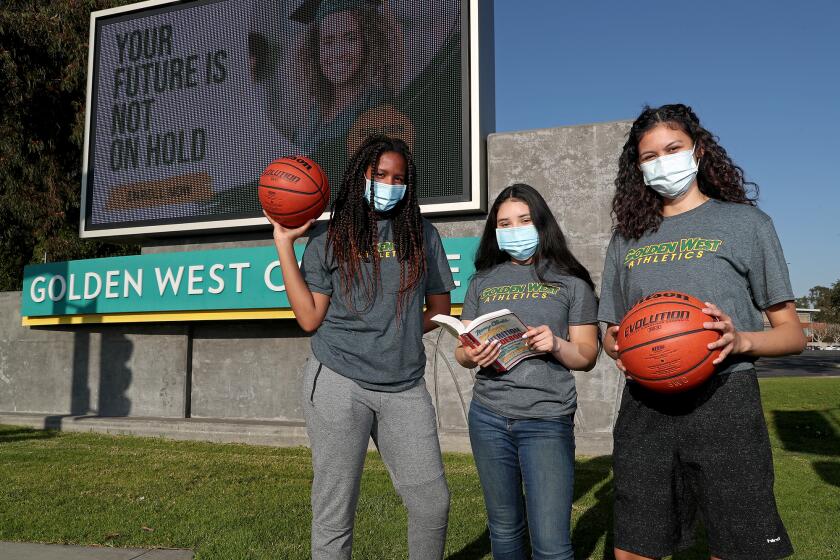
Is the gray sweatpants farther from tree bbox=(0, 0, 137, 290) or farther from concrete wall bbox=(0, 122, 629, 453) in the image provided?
tree bbox=(0, 0, 137, 290)

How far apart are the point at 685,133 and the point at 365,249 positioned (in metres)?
1.27

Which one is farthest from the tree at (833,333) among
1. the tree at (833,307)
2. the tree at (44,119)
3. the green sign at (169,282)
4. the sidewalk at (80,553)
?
the sidewalk at (80,553)

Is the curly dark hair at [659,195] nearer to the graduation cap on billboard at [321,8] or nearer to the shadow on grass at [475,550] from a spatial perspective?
the shadow on grass at [475,550]

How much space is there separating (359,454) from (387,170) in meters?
1.14

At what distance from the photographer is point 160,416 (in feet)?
34.9

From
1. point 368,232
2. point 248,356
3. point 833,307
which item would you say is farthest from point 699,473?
point 833,307

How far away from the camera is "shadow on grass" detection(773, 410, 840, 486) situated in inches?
290

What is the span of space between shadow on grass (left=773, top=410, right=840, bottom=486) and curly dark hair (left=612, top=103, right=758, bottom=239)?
215 inches

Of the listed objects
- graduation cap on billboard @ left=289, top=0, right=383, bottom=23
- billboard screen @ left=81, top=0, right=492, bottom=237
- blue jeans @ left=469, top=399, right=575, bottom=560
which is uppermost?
graduation cap on billboard @ left=289, top=0, right=383, bottom=23

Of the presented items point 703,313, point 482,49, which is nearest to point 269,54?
point 482,49

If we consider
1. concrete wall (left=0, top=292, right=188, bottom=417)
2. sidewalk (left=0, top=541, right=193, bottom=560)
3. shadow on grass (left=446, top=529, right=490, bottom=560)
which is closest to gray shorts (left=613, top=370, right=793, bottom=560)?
shadow on grass (left=446, top=529, right=490, bottom=560)

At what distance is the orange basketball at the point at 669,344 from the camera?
83.7 inches

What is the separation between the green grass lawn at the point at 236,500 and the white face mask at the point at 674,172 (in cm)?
271

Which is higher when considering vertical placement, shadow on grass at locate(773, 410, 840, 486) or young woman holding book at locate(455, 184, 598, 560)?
young woman holding book at locate(455, 184, 598, 560)
